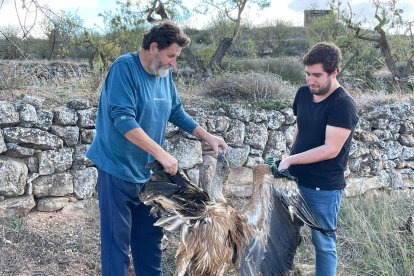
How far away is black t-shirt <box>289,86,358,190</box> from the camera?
12.0 feet

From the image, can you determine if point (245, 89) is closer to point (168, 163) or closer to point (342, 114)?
point (342, 114)

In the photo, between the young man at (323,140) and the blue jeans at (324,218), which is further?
the blue jeans at (324,218)

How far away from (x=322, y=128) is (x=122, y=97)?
57.1 inches

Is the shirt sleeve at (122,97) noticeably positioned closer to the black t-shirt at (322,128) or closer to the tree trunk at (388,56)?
the black t-shirt at (322,128)

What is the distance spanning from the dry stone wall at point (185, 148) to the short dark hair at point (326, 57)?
1007 mm

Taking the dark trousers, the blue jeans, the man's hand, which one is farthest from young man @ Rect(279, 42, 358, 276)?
Result: the dark trousers

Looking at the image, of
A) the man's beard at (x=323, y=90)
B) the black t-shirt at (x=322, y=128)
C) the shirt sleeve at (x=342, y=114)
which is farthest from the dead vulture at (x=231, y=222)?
the man's beard at (x=323, y=90)

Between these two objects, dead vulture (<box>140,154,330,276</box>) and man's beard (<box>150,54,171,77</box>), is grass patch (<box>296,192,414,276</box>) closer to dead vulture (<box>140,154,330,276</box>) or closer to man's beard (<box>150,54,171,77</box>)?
dead vulture (<box>140,154,330,276</box>)

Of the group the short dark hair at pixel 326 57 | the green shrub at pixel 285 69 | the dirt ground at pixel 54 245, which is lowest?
the dirt ground at pixel 54 245

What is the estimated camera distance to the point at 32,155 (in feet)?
18.8

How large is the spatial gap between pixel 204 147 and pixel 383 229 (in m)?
2.46

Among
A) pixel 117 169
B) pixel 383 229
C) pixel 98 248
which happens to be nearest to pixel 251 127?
pixel 383 229

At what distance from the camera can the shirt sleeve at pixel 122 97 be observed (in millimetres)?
3320

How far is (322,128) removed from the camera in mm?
3793
